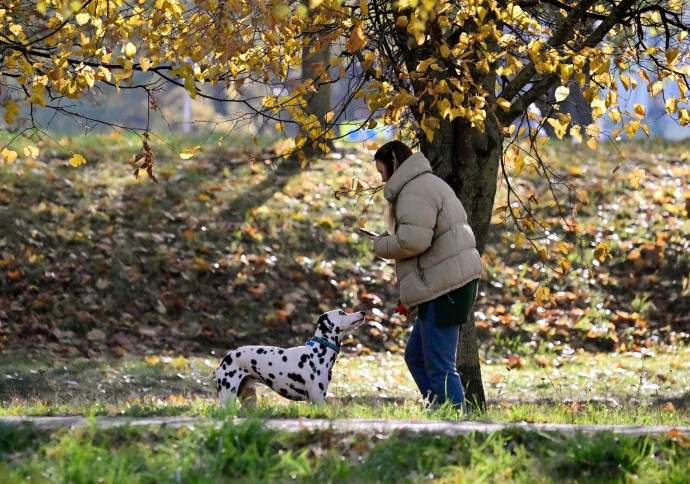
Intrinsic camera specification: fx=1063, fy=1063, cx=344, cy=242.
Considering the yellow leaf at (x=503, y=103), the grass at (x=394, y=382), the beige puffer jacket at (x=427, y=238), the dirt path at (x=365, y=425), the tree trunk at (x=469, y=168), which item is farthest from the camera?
the grass at (x=394, y=382)

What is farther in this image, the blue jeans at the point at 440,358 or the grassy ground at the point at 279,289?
the grassy ground at the point at 279,289

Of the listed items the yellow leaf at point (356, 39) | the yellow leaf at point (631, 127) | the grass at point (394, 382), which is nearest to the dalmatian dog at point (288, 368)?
the grass at point (394, 382)

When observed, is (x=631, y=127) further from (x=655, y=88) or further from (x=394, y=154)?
(x=394, y=154)

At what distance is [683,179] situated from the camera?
17.1 m

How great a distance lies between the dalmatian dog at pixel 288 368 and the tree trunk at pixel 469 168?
4.82ft

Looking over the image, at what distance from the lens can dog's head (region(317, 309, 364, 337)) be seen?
7023mm

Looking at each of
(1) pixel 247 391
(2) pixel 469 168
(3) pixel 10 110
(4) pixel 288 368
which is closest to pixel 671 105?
(2) pixel 469 168

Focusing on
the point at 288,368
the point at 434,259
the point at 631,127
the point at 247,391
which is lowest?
the point at 247,391

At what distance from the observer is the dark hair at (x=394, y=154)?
6637 mm

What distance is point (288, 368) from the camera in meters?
6.85

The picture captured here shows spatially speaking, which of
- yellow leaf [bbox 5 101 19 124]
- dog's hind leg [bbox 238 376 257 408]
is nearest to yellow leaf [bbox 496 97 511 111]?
dog's hind leg [bbox 238 376 257 408]

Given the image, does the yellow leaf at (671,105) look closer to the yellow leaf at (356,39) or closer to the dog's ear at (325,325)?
the yellow leaf at (356,39)

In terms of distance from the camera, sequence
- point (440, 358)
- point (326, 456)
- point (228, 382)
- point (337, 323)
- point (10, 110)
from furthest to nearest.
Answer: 1. point (10, 110)
2. point (337, 323)
3. point (228, 382)
4. point (440, 358)
5. point (326, 456)

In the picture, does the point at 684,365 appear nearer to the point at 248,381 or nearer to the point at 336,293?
the point at 336,293
